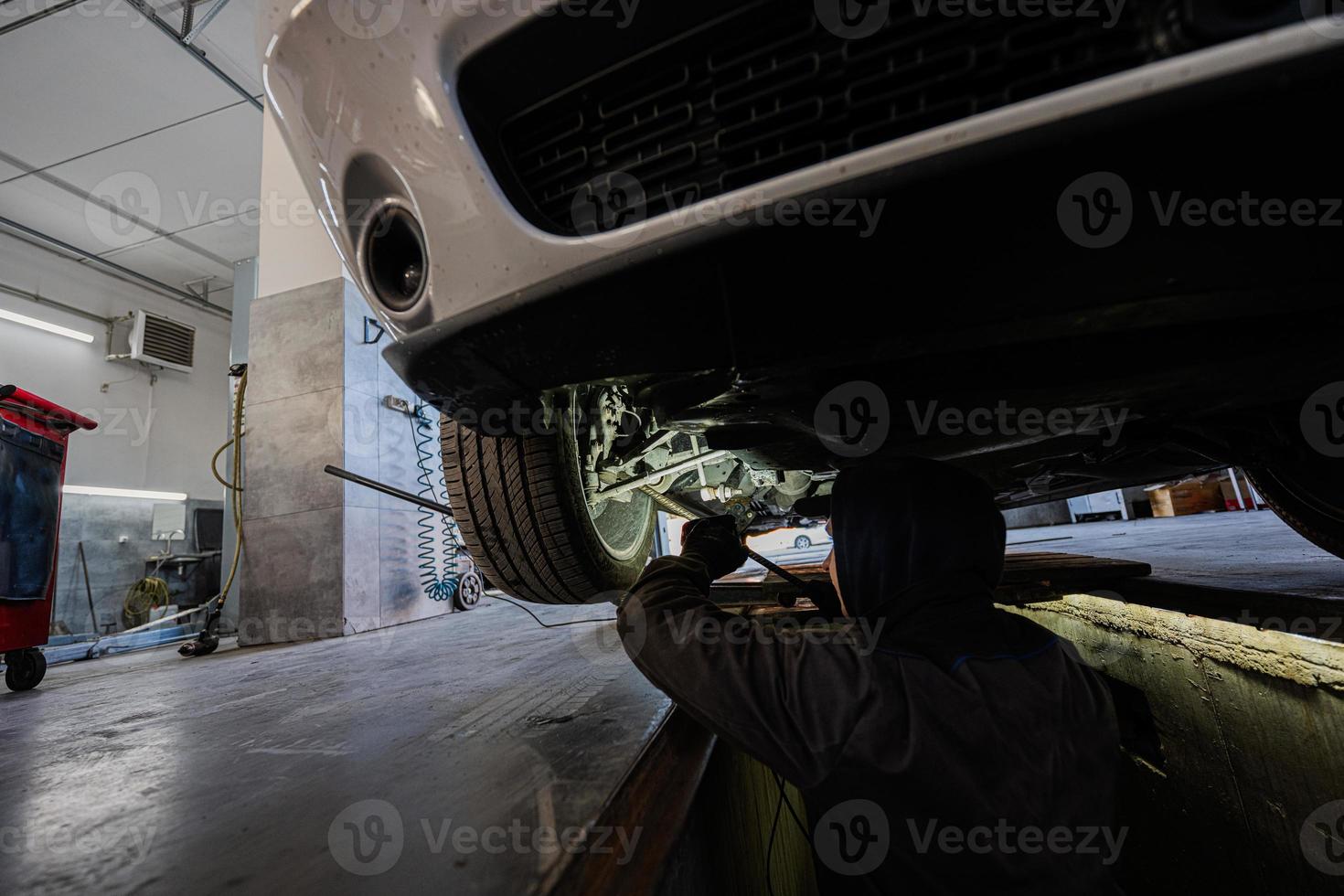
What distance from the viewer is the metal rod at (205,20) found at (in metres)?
4.42

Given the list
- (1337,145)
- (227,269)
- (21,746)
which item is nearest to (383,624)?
(21,746)

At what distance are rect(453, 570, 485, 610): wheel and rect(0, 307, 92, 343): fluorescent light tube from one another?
7.28 m

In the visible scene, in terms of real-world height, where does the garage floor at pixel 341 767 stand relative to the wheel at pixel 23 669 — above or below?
below

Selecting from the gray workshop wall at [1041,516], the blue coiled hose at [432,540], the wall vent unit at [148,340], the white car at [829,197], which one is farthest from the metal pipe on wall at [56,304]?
the gray workshop wall at [1041,516]

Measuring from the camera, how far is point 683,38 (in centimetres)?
67

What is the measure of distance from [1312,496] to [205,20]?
687 centimetres

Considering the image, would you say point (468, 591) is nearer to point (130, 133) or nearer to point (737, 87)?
point (737, 87)

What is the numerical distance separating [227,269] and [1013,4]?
11.0 m

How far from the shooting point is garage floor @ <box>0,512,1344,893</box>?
2.26 ft

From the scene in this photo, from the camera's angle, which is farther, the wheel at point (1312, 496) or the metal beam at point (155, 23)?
the metal beam at point (155, 23)

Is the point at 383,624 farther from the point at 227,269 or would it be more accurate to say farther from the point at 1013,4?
the point at 227,269

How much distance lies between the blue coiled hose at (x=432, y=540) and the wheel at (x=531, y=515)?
9.82ft

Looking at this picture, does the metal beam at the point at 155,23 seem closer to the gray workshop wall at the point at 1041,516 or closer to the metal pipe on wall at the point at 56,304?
the metal pipe on wall at the point at 56,304

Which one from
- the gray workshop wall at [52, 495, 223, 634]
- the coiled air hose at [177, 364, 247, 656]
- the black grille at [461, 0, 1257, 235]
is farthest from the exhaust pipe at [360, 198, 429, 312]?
the gray workshop wall at [52, 495, 223, 634]
